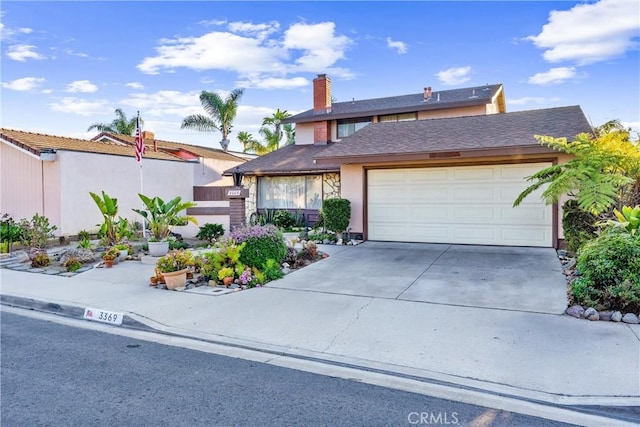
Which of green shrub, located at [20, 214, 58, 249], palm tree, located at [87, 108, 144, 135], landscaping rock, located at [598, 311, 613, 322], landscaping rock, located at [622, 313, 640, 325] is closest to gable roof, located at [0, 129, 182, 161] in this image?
green shrub, located at [20, 214, 58, 249]

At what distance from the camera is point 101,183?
1533 cm

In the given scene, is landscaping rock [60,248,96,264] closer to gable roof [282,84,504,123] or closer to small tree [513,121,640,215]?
small tree [513,121,640,215]

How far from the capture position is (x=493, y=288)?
7234mm

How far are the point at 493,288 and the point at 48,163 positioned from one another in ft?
47.8

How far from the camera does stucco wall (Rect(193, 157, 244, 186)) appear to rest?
2354 centimetres

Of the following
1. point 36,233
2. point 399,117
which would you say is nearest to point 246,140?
point 399,117

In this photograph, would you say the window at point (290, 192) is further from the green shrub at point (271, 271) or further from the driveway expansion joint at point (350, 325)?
the driveway expansion joint at point (350, 325)

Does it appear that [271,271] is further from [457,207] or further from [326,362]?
[457,207]

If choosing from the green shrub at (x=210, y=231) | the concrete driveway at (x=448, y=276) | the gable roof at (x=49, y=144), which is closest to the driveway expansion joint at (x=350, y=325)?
the concrete driveway at (x=448, y=276)

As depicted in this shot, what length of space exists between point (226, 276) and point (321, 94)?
48.9 feet

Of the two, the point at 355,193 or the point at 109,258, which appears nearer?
the point at 109,258

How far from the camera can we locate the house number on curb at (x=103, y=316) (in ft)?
20.4

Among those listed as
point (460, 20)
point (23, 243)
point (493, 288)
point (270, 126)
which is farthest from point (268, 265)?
point (270, 126)

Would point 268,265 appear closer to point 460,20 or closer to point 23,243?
point 23,243
